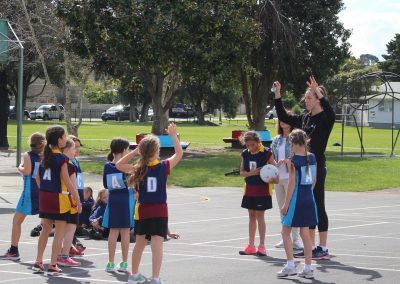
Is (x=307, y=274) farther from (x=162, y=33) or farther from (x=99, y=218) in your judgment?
(x=162, y=33)

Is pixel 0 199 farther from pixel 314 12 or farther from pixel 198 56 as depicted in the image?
pixel 314 12

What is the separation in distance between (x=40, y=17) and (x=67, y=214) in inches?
1029

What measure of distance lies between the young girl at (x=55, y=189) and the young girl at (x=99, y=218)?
2494 millimetres

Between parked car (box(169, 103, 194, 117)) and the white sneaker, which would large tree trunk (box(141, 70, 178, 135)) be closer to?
the white sneaker

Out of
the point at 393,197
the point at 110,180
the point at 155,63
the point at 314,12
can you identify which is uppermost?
the point at 314,12

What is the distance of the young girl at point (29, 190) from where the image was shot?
10531mm

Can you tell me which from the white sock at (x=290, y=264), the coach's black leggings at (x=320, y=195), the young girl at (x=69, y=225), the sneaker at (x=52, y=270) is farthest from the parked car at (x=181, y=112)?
the white sock at (x=290, y=264)

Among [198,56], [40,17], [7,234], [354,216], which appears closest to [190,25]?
[198,56]

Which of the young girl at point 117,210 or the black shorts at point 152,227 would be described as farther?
the young girl at point 117,210

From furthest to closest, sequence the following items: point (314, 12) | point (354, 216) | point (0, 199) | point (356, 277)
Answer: point (314, 12) < point (0, 199) < point (354, 216) < point (356, 277)

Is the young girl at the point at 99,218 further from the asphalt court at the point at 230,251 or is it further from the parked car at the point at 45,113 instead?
the parked car at the point at 45,113

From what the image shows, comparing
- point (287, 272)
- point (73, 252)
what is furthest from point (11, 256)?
point (287, 272)

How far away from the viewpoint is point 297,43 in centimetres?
3738

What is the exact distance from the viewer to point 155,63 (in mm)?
31516
